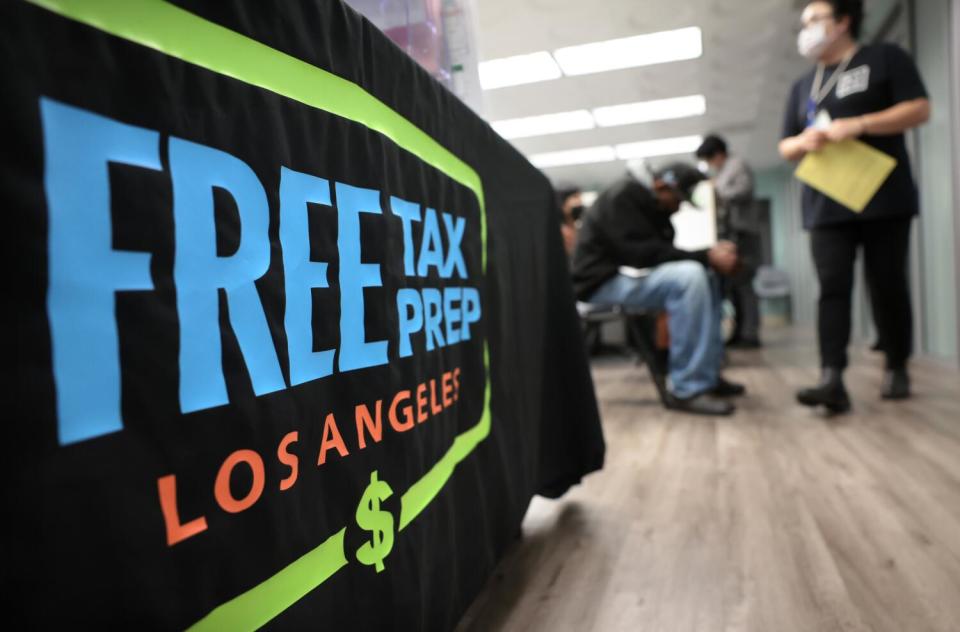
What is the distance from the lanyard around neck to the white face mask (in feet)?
0.26

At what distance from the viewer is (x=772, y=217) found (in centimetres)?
859

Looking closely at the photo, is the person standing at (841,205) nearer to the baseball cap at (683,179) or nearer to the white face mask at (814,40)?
the white face mask at (814,40)

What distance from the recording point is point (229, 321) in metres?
0.36

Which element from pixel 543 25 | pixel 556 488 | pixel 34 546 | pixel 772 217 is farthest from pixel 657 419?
pixel 772 217

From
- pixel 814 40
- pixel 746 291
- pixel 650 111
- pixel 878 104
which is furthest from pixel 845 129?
pixel 650 111

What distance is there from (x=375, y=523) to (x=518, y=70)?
14.9 ft

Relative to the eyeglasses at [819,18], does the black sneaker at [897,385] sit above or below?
below

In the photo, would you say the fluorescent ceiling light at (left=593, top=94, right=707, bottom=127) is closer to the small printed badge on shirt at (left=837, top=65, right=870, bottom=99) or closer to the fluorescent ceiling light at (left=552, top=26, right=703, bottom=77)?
the fluorescent ceiling light at (left=552, top=26, right=703, bottom=77)

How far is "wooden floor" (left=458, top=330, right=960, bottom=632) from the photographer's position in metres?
0.76

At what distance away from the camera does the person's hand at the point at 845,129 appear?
172cm

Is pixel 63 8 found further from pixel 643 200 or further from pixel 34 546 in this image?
pixel 643 200

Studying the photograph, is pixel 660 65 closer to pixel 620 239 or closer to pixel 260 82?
pixel 620 239

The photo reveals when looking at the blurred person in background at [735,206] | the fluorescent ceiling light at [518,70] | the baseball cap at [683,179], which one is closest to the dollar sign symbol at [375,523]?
the baseball cap at [683,179]

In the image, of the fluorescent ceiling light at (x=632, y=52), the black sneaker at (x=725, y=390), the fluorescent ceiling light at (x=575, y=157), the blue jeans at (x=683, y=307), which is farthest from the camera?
the fluorescent ceiling light at (x=575, y=157)
